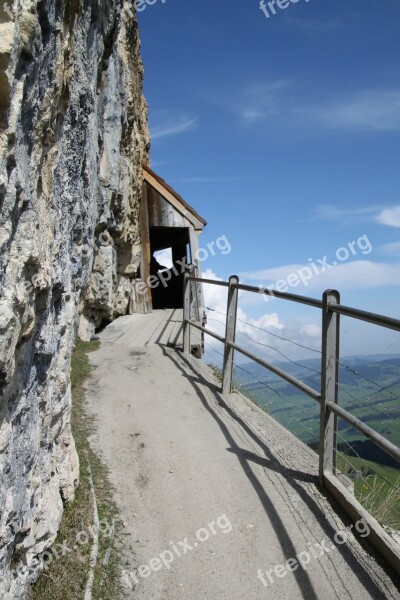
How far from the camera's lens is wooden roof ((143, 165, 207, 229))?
15.1m

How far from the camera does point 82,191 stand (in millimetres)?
4465

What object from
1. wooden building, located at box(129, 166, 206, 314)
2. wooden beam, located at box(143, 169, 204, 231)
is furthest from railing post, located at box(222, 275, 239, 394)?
wooden beam, located at box(143, 169, 204, 231)

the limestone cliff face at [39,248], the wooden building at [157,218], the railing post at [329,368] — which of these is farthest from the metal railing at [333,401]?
the wooden building at [157,218]

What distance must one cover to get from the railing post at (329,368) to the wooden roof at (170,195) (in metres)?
11.2

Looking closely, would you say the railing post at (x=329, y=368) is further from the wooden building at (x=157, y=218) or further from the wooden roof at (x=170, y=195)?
the wooden roof at (x=170, y=195)

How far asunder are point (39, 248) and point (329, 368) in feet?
8.66

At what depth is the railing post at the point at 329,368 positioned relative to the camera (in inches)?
168

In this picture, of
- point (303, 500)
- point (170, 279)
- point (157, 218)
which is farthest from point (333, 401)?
point (170, 279)

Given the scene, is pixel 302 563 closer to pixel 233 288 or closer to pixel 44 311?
pixel 44 311

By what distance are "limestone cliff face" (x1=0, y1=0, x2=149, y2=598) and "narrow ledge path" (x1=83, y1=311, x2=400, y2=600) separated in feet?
2.46

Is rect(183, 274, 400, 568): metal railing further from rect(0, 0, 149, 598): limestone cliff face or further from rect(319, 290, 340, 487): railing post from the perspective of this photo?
rect(0, 0, 149, 598): limestone cliff face

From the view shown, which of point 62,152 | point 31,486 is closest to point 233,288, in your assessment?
point 62,152

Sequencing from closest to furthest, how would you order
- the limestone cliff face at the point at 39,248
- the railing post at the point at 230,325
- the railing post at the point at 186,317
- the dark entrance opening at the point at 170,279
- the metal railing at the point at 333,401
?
1. the limestone cliff face at the point at 39,248
2. the metal railing at the point at 333,401
3. the railing post at the point at 230,325
4. the railing post at the point at 186,317
5. the dark entrance opening at the point at 170,279

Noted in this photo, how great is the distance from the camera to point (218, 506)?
14.5 feet
